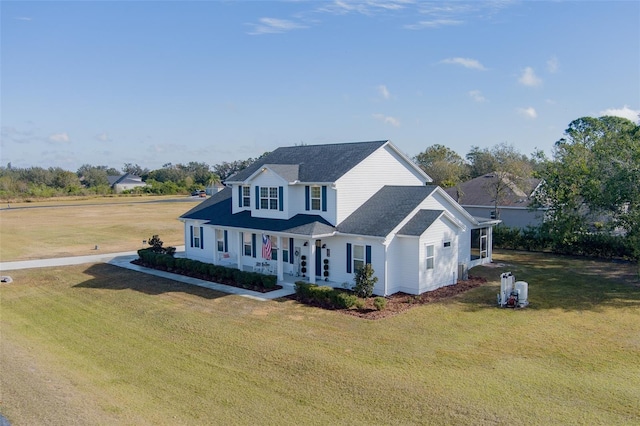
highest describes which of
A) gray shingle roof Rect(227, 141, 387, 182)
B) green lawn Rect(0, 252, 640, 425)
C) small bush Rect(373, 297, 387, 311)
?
gray shingle roof Rect(227, 141, 387, 182)

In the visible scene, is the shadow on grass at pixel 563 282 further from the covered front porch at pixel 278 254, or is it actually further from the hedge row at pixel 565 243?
the covered front porch at pixel 278 254

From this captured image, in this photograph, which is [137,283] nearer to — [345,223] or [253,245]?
[253,245]

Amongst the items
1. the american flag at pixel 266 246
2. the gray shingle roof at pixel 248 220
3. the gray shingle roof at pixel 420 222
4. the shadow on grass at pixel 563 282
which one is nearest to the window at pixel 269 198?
the gray shingle roof at pixel 248 220

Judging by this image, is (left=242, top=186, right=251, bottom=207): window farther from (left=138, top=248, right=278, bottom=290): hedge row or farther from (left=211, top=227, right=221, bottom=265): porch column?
(left=138, top=248, right=278, bottom=290): hedge row

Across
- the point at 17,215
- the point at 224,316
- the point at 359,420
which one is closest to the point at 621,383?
the point at 359,420

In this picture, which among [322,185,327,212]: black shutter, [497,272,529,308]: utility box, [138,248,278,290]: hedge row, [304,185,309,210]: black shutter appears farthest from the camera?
[304,185,309,210]: black shutter

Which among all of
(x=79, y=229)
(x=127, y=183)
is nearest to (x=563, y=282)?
(x=79, y=229)

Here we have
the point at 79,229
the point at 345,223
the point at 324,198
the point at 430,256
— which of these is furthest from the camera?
the point at 79,229

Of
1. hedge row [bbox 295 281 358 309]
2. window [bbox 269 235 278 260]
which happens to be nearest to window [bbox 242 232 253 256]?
window [bbox 269 235 278 260]
